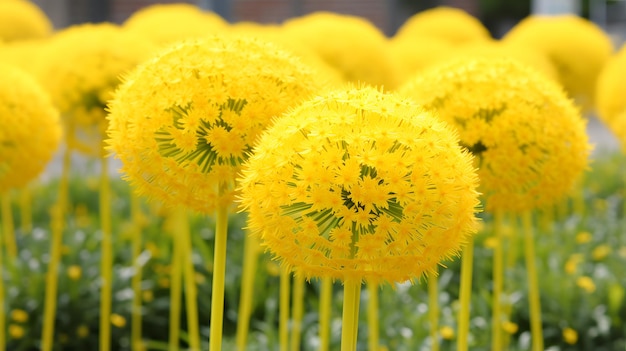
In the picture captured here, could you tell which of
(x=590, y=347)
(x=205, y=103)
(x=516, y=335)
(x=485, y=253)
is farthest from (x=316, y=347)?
(x=205, y=103)

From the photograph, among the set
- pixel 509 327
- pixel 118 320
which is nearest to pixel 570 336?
pixel 509 327

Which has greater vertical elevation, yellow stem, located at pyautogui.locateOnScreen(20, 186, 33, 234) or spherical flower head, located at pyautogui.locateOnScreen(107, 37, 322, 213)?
yellow stem, located at pyautogui.locateOnScreen(20, 186, 33, 234)

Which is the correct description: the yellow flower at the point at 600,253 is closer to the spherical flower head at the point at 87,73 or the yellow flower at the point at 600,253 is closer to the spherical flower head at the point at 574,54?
the spherical flower head at the point at 574,54

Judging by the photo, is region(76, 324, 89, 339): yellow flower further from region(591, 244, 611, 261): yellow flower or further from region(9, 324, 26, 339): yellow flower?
region(591, 244, 611, 261): yellow flower

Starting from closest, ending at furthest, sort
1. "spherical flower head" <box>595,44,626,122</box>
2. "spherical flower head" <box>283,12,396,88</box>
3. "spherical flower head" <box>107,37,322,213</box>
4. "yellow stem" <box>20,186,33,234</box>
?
"spherical flower head" <box>107,37,322,213</box> → "spherical flower head" <box>595,44,626,122</box> → "spherical flower head" <box>283,12,396,88</box> → "yellow stem" <box>20,186,33,234</box>

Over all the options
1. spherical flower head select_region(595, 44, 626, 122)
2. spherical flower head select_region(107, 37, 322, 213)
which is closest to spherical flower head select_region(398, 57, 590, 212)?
spherical flower head select_region(107, 37, 322, 213)

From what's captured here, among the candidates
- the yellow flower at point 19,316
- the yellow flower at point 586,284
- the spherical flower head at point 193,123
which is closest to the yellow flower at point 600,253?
the yellow flower at point 586,284
